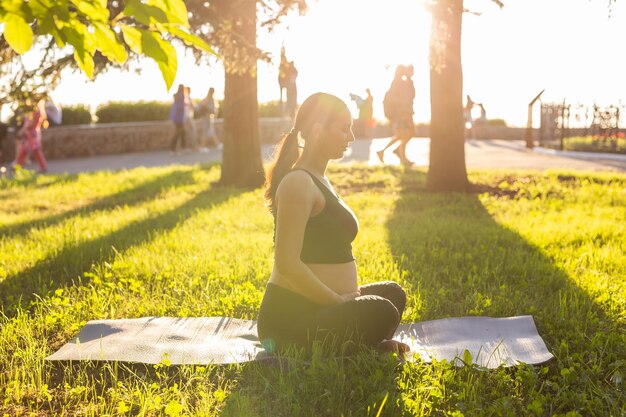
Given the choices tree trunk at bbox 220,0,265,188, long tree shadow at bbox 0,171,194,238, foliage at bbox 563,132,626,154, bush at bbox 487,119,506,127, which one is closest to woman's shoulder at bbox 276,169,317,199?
long tree shadow at bbox 0,171,194,238

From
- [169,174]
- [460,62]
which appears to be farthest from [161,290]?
[169,174]

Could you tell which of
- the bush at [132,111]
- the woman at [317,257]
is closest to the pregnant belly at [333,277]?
the woman at [317,257]

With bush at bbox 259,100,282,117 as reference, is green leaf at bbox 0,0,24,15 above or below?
above

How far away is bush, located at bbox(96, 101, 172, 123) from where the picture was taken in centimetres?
2602

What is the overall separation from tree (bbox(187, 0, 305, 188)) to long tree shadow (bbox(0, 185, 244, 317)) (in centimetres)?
276

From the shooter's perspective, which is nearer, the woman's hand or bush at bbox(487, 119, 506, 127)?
the woman's hand

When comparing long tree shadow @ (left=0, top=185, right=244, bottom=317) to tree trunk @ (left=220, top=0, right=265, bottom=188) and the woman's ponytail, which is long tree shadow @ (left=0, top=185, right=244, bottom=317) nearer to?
the woman's ponytail

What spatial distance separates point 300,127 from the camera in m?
4.24

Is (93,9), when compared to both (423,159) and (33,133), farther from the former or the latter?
(423,159)

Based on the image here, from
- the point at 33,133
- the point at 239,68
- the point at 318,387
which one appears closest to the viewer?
the point at 318,387

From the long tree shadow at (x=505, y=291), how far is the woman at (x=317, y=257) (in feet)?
2.75

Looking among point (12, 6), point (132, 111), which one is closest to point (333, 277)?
point (12, 6)

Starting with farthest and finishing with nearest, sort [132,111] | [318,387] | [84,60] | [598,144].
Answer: [132,111]
[598,144]
[318,387]
[84,60]

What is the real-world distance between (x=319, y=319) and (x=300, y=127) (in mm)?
1182
